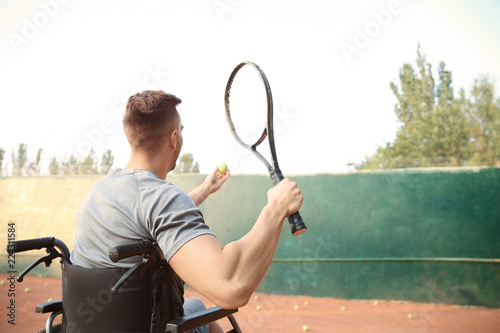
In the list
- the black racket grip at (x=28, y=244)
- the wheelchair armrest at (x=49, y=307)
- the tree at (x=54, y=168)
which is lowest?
the tree at (x=54, y=168)

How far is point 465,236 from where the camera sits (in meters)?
5.94

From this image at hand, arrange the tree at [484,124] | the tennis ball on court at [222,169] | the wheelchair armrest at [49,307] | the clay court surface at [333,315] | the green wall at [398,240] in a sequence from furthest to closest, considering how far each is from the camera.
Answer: the tree at [484,124] → the green wall at [398,240] → the clay court surface at [333,315] → the tennis ball on court at [222,169] → the wheelchair armrest at [49,307]

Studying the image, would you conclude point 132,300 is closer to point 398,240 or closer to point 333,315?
point 333,315

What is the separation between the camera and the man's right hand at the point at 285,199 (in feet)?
4.00

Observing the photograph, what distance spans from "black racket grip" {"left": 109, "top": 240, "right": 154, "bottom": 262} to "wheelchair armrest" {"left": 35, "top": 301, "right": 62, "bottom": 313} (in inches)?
21.1

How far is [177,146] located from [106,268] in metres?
0.53

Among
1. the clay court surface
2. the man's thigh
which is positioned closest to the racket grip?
the man's thigh

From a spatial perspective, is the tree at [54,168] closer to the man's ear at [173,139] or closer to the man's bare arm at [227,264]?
the man's ear at [173,139]

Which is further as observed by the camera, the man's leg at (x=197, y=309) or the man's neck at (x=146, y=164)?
the man's leg at (x=197, y=309)

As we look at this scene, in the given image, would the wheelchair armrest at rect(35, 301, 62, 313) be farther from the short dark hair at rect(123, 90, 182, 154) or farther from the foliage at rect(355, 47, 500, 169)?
the foliage at rect(355, 47, 500, 169)

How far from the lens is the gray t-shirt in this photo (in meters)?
1.11

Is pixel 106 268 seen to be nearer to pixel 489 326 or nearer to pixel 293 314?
pixel 293 314

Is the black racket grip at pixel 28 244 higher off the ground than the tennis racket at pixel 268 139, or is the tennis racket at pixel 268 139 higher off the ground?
the tennis racket at pixel 268 139

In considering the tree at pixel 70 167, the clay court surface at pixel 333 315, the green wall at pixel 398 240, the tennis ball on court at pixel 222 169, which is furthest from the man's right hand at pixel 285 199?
the tree at pixel 70 167
